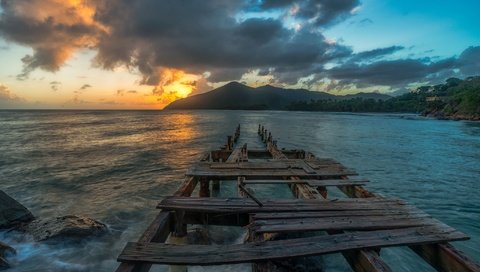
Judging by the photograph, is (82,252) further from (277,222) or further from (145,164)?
(145,164)

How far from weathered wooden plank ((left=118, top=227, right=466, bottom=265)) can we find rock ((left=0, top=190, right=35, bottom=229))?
7.84 metres

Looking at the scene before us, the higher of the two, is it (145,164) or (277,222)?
(277,222)

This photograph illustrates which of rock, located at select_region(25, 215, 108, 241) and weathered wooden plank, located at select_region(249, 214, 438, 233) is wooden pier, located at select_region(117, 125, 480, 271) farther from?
rock, located at select_region(25, 215, 108, 241)

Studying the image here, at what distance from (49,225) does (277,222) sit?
778 centimetres

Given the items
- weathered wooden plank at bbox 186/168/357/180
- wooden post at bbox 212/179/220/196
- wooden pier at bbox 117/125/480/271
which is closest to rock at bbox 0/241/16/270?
wooden pier at bbox 117/125/480/271

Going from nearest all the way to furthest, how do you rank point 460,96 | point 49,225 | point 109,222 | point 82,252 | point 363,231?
point 363,231 → point 82,252 → point 49,225 → point 109,222 → point 460,96

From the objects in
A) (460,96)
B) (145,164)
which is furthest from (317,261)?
(460,96)

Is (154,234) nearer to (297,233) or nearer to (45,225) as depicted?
(297,233)

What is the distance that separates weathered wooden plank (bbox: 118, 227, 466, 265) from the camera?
4090 mm

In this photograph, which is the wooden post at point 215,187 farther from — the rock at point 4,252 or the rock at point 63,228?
the rock at point 4,252

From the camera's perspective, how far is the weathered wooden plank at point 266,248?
4.09 metres

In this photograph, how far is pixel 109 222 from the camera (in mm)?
10609

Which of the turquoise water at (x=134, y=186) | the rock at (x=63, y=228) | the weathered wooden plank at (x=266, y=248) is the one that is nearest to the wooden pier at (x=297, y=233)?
the weathered wooden plank at (x=266, y=248)

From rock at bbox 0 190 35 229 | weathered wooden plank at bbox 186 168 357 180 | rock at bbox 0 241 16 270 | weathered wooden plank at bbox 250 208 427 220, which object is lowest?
rock at bbox 0 241 16 270
